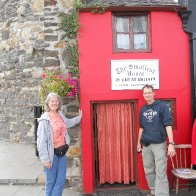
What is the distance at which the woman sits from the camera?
215 inches

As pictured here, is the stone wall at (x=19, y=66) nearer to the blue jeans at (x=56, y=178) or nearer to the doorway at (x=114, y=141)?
the doorway at (x=114, y=141)

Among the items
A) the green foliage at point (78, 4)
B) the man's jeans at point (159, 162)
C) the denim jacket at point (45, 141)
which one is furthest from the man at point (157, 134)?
the green foliage at point (78, 4)

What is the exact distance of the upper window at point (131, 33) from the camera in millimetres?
7012

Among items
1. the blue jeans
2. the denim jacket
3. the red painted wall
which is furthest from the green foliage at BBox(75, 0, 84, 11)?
the blue jeans

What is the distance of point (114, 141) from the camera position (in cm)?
712

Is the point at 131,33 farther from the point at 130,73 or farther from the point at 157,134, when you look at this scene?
the point at 157,134

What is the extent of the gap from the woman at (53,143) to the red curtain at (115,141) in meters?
1.41

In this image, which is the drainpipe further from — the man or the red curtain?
the red curtain

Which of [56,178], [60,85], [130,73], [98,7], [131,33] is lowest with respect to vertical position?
[56,178]

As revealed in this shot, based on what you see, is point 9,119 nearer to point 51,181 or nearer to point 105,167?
point 105,167

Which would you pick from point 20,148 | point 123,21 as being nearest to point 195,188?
point 123,21

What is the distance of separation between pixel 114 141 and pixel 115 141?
0.02 m

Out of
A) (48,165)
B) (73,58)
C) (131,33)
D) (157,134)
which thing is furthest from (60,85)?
(157,134)

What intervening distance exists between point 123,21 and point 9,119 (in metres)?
6.98
